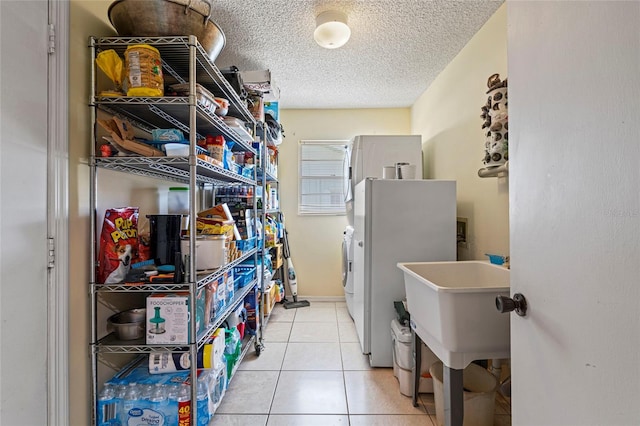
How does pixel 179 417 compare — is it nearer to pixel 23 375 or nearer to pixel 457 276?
pixel 23 375

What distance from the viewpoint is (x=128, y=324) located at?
1324mm

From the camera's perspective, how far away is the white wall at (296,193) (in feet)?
12.1

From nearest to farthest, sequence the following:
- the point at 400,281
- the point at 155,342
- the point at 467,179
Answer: the point at 155,342
the point at 400,281
the point at 467,179

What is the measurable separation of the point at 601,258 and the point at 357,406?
1.59 metres

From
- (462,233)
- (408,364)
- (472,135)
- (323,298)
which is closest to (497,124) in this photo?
(472,135)

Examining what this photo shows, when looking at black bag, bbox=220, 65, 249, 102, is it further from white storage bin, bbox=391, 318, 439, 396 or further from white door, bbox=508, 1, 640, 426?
white storage bin, bbox=391, 318, 439, 396

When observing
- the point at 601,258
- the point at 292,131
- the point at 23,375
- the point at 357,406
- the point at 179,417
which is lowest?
the point at 357,406

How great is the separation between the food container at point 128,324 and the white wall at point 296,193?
2419 millimetres

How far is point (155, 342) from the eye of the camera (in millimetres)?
1274

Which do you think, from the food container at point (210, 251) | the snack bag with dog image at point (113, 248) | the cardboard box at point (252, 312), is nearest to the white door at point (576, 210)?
the food container at point (210, 251)

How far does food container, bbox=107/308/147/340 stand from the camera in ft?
4.33

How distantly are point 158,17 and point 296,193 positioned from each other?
2583 millimetres

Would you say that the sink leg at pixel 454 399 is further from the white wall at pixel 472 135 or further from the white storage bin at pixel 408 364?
the white wall at pixel 472 135

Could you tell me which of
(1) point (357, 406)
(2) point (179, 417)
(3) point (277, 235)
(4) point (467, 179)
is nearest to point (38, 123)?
(2) point (179, 417)
